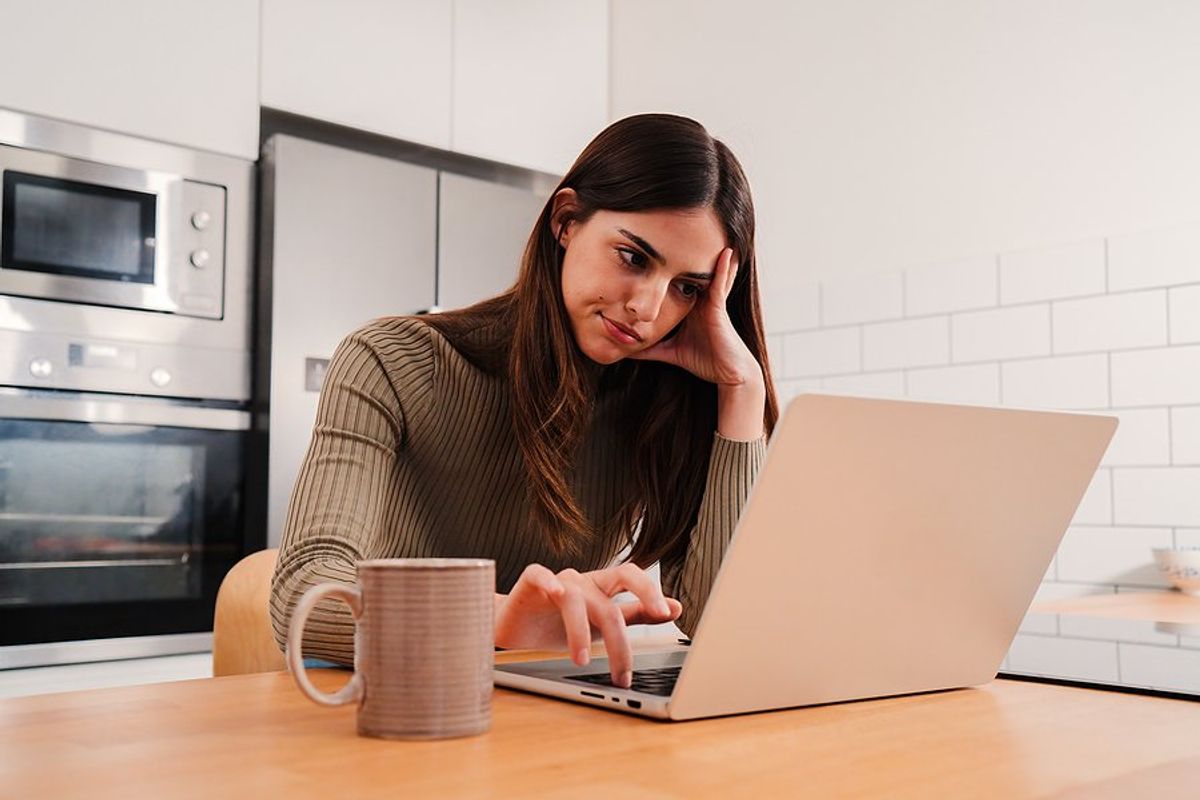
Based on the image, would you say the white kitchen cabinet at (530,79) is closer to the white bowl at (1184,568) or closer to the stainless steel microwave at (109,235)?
A: the stainless steel microwave at (109,235)

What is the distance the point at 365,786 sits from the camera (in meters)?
0.49

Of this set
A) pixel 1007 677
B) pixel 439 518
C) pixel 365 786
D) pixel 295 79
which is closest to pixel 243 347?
pixel 295 79

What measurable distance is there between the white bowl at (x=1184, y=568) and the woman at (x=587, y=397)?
90cm

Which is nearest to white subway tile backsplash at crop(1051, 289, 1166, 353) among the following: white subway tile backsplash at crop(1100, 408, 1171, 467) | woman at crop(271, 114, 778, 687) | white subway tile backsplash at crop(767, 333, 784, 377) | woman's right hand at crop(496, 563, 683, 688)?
white subway tile backsplash at crop(1100, 408, 1171, 467)

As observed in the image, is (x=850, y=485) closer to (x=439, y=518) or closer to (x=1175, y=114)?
(x=439, y=518)

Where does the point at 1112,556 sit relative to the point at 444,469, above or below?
below

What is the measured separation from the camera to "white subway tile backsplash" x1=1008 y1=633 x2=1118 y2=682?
0.81 m

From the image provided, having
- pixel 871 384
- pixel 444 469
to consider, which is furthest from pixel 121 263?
pixel 871 384

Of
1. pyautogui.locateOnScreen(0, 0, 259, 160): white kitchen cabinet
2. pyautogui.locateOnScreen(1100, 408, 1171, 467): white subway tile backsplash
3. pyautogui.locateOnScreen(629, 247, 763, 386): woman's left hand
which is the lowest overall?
pyautogui.locateOnScreen(1100, 408, 1171, 467): white subway tile backsplash

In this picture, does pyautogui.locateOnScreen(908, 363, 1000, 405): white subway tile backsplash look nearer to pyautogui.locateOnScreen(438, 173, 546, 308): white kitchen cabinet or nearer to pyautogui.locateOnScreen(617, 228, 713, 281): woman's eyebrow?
pyautogui.locateOnScreen(438, 173, 546, 308): white kitchen cabinet

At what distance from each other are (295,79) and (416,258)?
462 millimetres

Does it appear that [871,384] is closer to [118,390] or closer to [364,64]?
[364,64]

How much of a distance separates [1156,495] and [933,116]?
36.5 inches

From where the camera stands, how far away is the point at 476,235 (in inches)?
106
